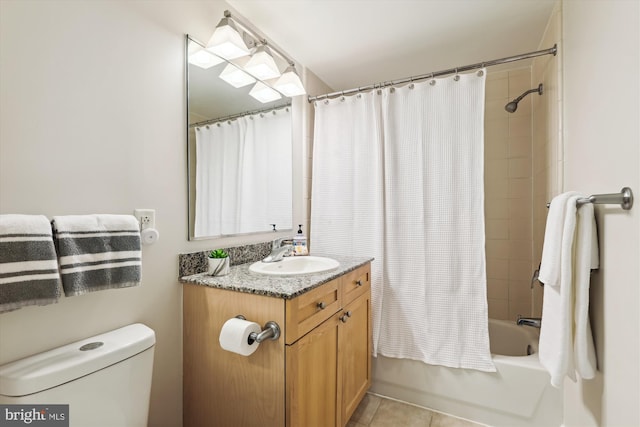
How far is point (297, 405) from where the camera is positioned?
1.09m

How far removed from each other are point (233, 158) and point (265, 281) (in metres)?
0.74

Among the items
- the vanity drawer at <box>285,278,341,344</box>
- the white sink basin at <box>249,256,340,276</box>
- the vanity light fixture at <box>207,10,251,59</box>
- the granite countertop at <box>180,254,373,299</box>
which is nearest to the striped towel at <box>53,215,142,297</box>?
the granite countertop at <box>180,254,373,299</box>

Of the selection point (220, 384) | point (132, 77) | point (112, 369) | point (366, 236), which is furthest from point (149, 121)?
point (366, 236)

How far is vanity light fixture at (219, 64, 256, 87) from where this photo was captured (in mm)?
1536

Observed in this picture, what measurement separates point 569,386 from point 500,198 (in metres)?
1.38

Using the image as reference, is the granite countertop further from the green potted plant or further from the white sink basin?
the white sink basin

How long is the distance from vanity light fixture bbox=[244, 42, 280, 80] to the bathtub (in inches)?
74.8

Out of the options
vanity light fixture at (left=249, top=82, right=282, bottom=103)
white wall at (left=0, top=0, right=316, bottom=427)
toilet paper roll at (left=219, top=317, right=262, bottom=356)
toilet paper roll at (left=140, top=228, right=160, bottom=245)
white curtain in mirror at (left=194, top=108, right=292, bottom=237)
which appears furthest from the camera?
vanity light fixture at (left=249, top=82, right=282, bottom=103)

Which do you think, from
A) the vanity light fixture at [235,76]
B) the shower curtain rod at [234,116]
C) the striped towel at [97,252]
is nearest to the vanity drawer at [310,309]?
the striped towel at [97,252]

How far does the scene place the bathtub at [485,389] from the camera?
5.06 ft

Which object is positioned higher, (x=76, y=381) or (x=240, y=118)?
(x=240, y=118)

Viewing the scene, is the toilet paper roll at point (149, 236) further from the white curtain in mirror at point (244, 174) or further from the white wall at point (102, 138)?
the white curtain in mirror at point (244, 174)

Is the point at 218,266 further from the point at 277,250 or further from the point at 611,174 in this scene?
the point at 611,174

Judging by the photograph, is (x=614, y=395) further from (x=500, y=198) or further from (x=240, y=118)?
(x=240, y=118)
